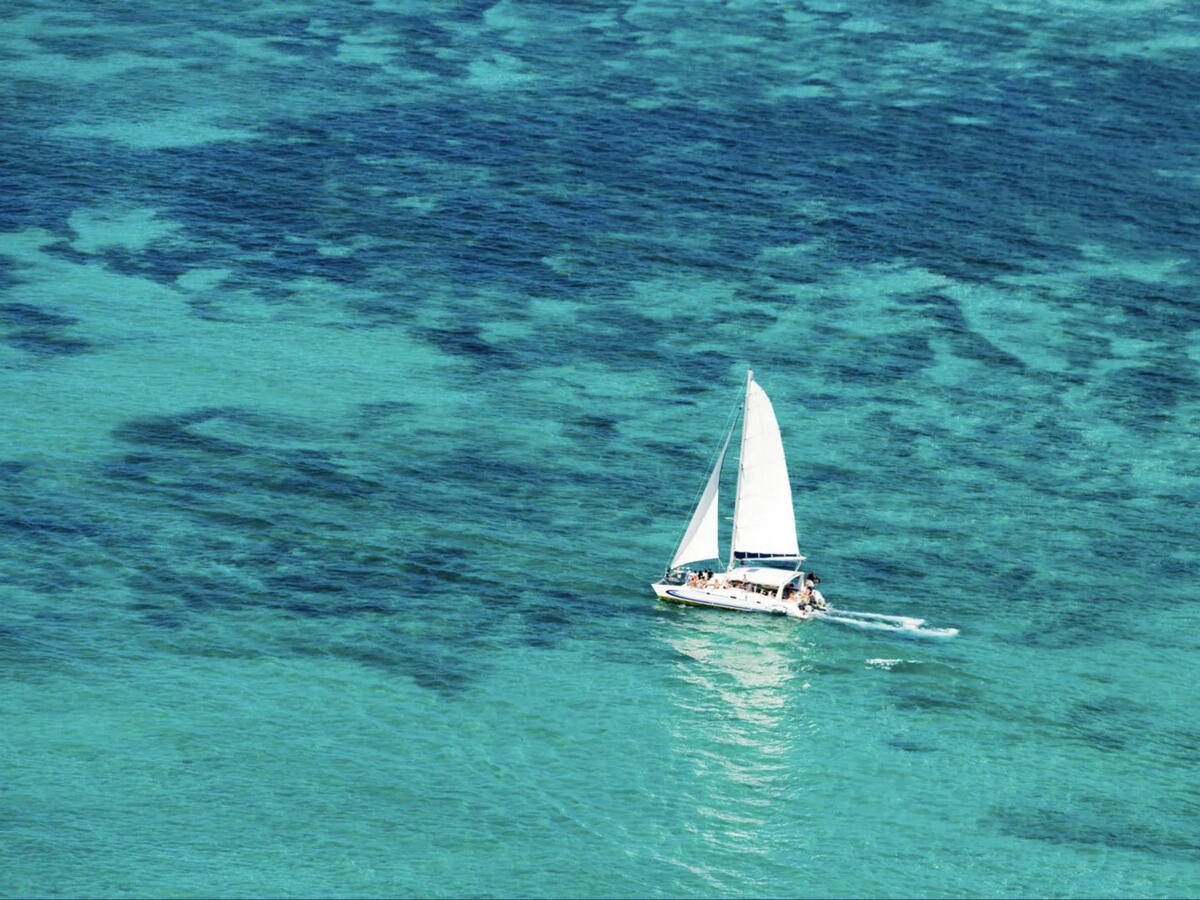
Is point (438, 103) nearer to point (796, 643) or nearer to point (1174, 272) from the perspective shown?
point (1174, 272)

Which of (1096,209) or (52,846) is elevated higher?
(1096,209)

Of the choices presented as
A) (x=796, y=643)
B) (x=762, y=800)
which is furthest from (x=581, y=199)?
(x=762, y=800)

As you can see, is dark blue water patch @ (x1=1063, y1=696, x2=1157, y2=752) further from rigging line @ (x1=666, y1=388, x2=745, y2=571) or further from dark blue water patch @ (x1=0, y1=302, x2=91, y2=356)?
dark blue water patch @ (x1=0, y1=302, x2=91, y2=356)

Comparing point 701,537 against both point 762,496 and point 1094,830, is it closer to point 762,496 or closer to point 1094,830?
point 762,496

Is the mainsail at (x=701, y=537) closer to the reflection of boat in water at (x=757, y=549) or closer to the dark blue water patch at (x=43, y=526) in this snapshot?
the reflection of boat in water at (x=757, y=549)

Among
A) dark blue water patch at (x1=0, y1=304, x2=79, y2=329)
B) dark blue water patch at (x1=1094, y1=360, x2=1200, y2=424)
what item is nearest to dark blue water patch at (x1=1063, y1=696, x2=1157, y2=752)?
dark blue water patch at (x1=1094, y1=360, x2=1200, y2=424)

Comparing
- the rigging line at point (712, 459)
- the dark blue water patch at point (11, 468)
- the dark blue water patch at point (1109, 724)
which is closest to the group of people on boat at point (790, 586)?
the rigging line at point (712, 459)

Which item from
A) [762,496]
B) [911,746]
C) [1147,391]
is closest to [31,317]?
[762,496]
